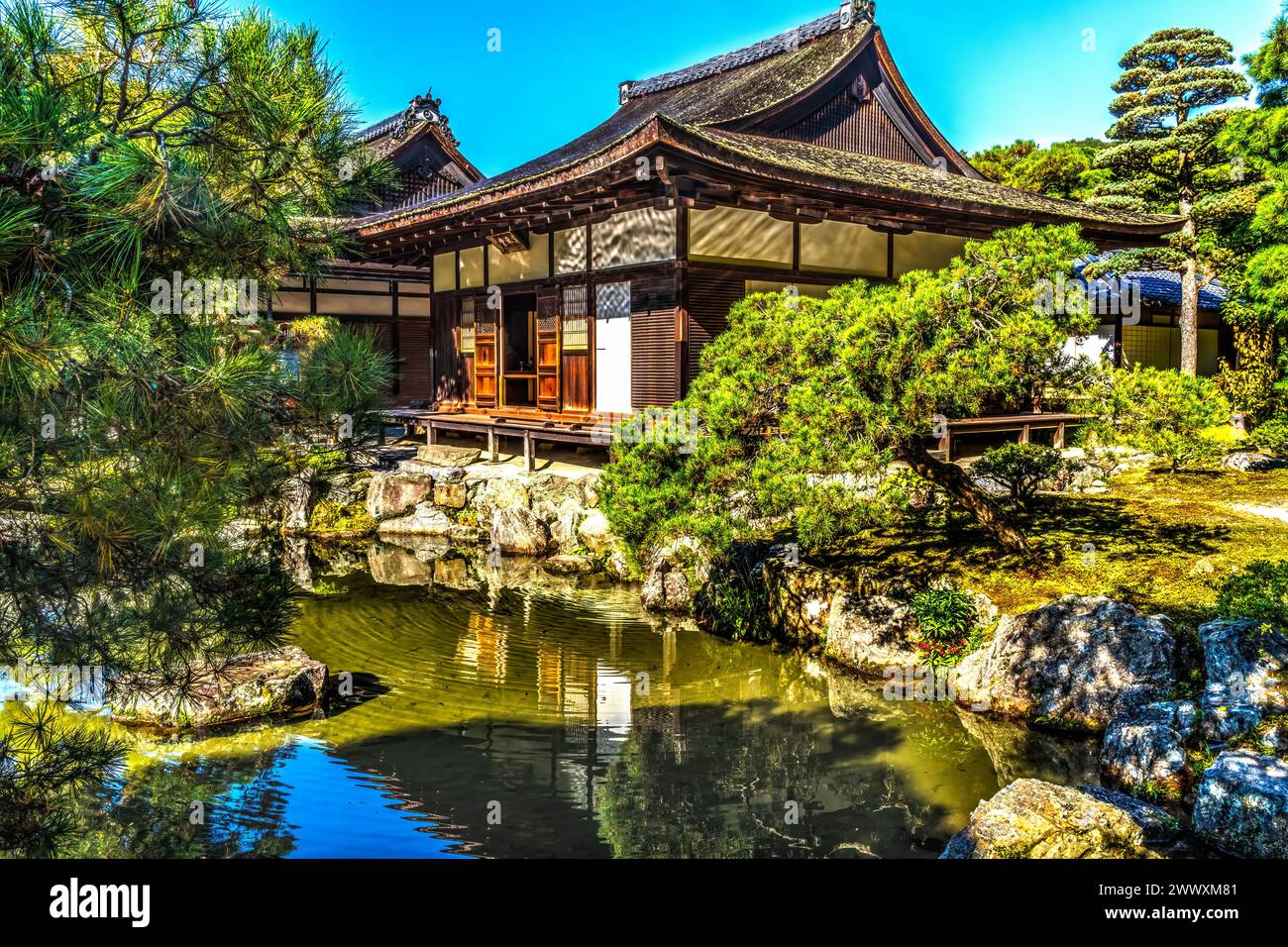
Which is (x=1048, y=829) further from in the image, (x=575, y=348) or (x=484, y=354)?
(x=484, y=354)

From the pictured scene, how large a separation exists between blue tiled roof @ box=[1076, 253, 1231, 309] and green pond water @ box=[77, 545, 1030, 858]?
15.5 m

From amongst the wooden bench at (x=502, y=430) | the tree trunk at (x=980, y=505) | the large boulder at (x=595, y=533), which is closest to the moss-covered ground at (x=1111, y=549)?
the tree trunk at (x=980, y=505)

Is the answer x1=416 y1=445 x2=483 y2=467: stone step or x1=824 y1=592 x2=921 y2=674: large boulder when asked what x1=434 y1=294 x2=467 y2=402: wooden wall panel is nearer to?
x1=416 y1=445 x2=483 y2=467: stone step

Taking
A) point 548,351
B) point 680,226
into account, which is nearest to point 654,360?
point 680,226

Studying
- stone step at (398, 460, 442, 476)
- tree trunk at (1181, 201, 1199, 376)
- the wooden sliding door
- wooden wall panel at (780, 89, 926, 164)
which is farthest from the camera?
tree trunk at (1181, 201, 1199, 376)

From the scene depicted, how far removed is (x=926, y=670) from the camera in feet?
29.6

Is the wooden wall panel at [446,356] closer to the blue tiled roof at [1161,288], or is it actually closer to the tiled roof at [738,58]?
the tiled roof at [738,58]

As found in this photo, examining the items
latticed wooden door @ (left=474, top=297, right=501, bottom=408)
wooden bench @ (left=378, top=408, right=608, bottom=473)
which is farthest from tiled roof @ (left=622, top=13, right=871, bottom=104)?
wooden bench @ (left=378, top=408, right=608, bottom=473)

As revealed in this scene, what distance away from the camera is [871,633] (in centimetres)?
960

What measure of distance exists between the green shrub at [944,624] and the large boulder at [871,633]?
4.9 inches

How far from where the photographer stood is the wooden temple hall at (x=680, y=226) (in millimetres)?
13711

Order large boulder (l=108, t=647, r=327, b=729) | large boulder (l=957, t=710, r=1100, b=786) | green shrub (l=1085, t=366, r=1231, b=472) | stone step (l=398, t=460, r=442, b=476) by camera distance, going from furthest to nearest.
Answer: stone step (l=398, t=460, r=442, b=476), green shrub (l=1085, t=366, r=1231, b=472), large boulder (l=108, t=647, r=327, b=729), large boulder (l=957, t=710, r=1100, b=786)

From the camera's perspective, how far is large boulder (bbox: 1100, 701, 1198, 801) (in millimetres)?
6453

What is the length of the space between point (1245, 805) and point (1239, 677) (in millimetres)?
1721
